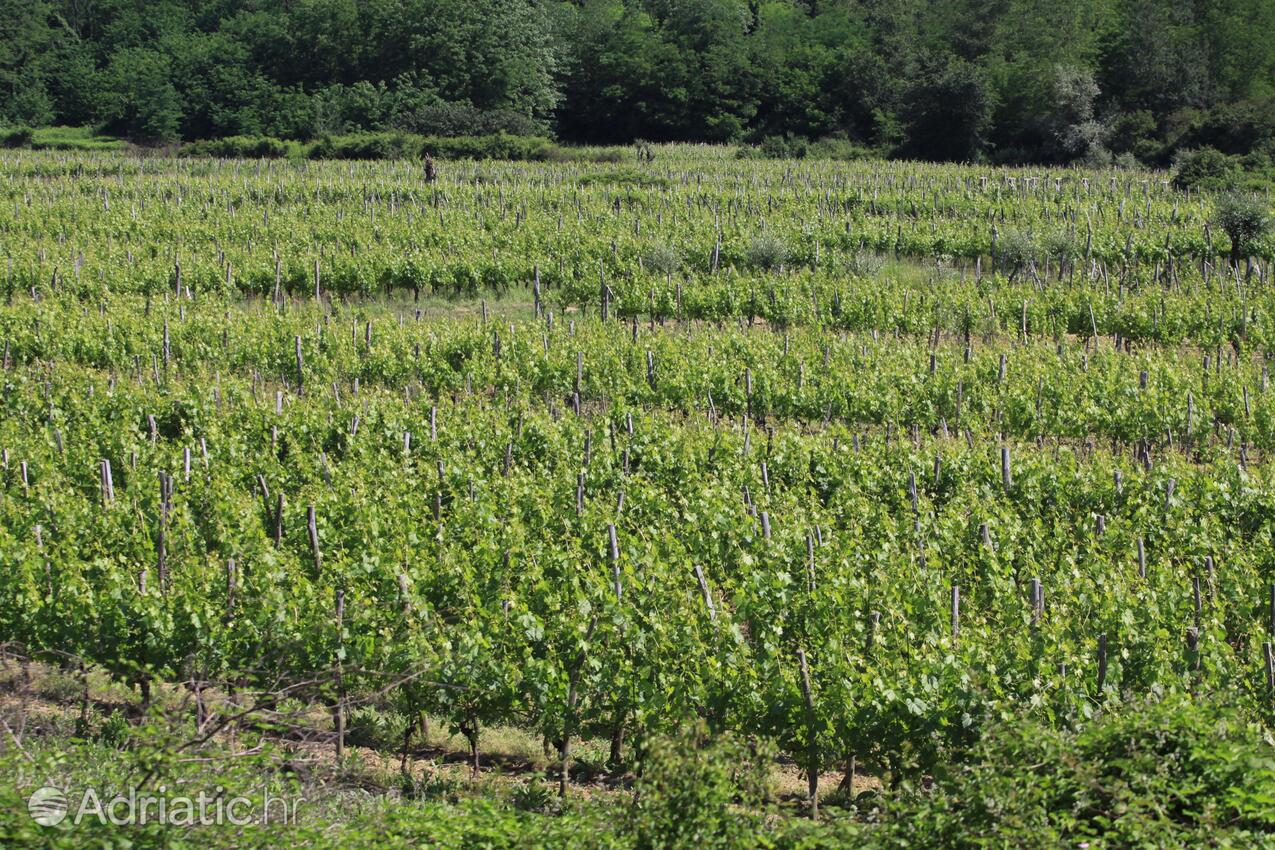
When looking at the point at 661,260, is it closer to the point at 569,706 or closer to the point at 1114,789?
the point at 569,706

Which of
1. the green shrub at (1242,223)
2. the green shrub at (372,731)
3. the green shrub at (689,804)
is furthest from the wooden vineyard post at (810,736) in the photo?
the green shrub at (1242,223)

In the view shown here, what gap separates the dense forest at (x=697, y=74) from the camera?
5050 centimetres

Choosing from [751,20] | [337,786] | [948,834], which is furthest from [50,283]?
[751,20]

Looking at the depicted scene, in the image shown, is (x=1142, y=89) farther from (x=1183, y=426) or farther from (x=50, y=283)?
(x=50, y=283)

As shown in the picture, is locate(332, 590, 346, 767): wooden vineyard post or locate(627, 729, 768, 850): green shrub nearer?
locate(627, 729, 768, 850): green shrub

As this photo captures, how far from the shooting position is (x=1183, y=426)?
15656 mm

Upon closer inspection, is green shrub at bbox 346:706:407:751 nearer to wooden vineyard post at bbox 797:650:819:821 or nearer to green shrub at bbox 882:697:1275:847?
wooden vineyard post at bbox 797:650:819:821

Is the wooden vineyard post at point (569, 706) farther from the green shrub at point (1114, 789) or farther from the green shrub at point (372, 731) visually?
the green shrub at point (1114, 789)

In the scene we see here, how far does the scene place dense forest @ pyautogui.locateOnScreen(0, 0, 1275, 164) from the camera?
50.5 metres

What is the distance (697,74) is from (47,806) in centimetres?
6032

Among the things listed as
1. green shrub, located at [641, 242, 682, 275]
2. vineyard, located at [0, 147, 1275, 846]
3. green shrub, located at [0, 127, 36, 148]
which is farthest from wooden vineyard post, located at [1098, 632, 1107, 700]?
green shrub, located at [0, 127, 36, 148]

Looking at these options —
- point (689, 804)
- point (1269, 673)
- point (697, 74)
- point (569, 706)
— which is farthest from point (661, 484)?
point (697, 74)

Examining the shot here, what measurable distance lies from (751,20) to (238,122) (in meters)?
35.9

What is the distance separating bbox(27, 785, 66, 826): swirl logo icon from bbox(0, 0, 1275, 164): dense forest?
45.8 metres
